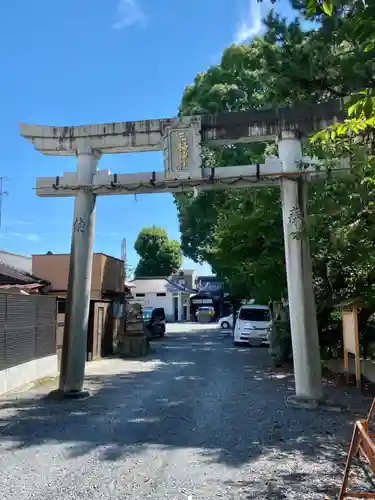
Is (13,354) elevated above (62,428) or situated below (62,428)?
above

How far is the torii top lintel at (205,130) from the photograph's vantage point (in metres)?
9.70

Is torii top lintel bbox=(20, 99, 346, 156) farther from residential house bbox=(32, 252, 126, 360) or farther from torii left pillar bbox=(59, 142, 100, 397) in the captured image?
residential house bbox=(32, 252, 126, 360)

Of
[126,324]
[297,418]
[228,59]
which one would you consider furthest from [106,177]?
[228,59]

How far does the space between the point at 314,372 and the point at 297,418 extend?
1.26 meters

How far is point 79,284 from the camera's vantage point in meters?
10.5

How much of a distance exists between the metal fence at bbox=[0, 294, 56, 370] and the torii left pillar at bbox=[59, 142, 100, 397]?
1326mm

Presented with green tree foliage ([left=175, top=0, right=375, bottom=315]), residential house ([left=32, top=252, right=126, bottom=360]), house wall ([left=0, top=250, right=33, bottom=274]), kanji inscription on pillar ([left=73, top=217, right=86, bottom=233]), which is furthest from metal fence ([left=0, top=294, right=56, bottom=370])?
house wall ([left=0, top=250, right=33, bottom=274])

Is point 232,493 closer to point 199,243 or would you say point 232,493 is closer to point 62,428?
point 62,428

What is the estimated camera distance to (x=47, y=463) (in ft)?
19.0

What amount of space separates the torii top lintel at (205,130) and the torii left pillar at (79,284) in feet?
1.17

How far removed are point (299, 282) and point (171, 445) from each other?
13.7 feet

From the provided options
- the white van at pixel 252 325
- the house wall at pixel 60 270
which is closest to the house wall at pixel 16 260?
the house wall at pixel 60 270

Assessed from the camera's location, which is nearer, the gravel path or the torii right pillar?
the gravel path

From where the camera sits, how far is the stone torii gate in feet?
30.9
